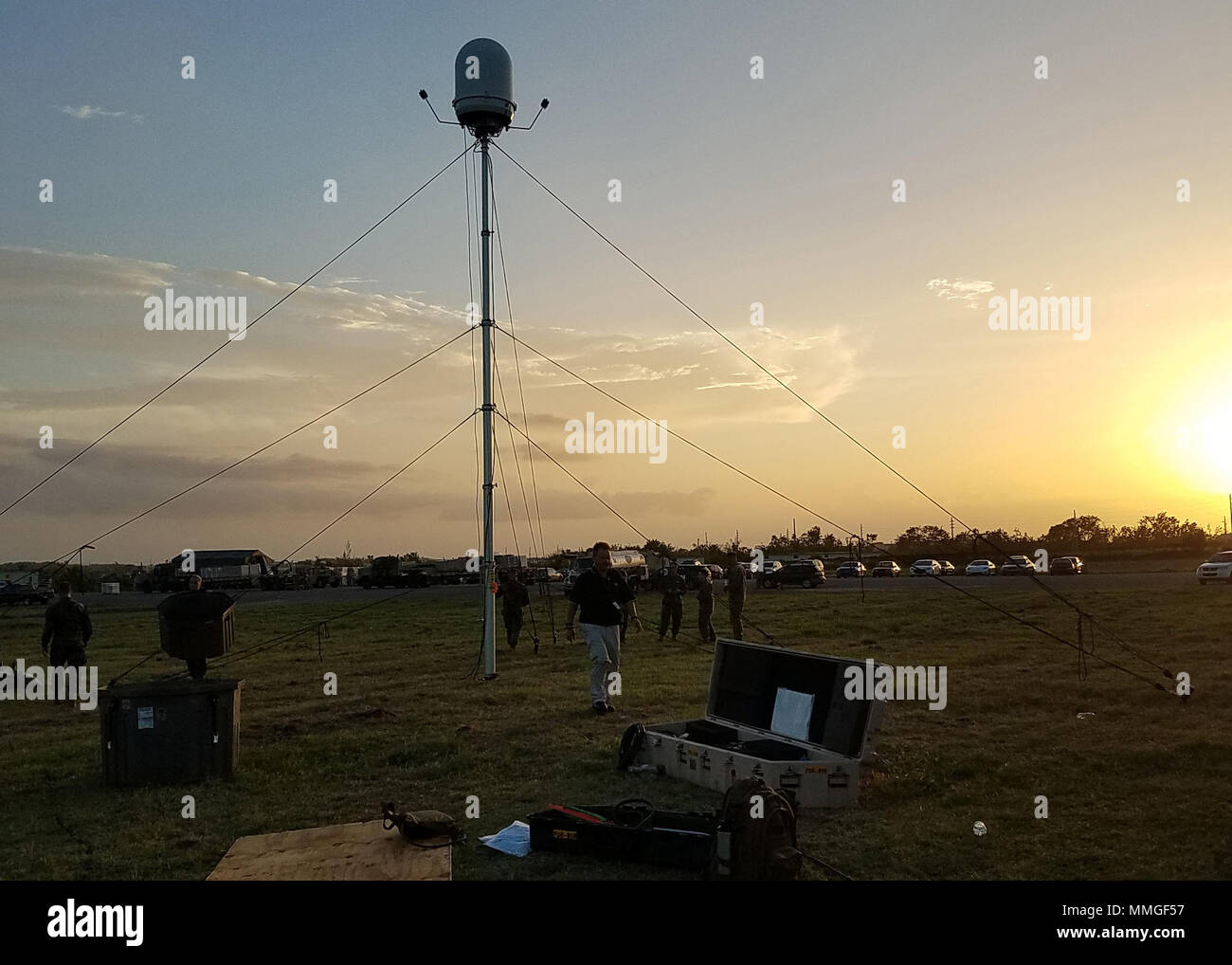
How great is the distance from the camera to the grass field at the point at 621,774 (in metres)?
7.12

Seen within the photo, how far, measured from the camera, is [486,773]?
9.88m

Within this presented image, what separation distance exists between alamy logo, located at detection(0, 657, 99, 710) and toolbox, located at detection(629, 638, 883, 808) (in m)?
10.6

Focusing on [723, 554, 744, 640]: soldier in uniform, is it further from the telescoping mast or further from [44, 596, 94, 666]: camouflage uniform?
[44, 596, 94, 666]: camouflage uniform

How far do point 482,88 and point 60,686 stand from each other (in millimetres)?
12913

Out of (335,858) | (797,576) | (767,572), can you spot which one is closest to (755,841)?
(335,858)

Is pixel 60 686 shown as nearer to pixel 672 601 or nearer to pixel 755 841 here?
pixel 672 601

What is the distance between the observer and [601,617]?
12.8 metres

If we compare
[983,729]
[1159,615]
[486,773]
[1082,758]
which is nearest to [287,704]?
[486,773]

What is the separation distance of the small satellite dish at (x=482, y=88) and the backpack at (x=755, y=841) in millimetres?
13771

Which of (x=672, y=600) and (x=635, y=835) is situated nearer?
(x=635, y=835)

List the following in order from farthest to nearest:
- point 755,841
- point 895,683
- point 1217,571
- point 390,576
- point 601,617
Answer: point 390,576, point 1217,571, point 895,683, point 601,617, point 755,841

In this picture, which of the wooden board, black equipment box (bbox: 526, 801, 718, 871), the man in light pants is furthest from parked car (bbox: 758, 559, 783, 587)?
the wooden board
